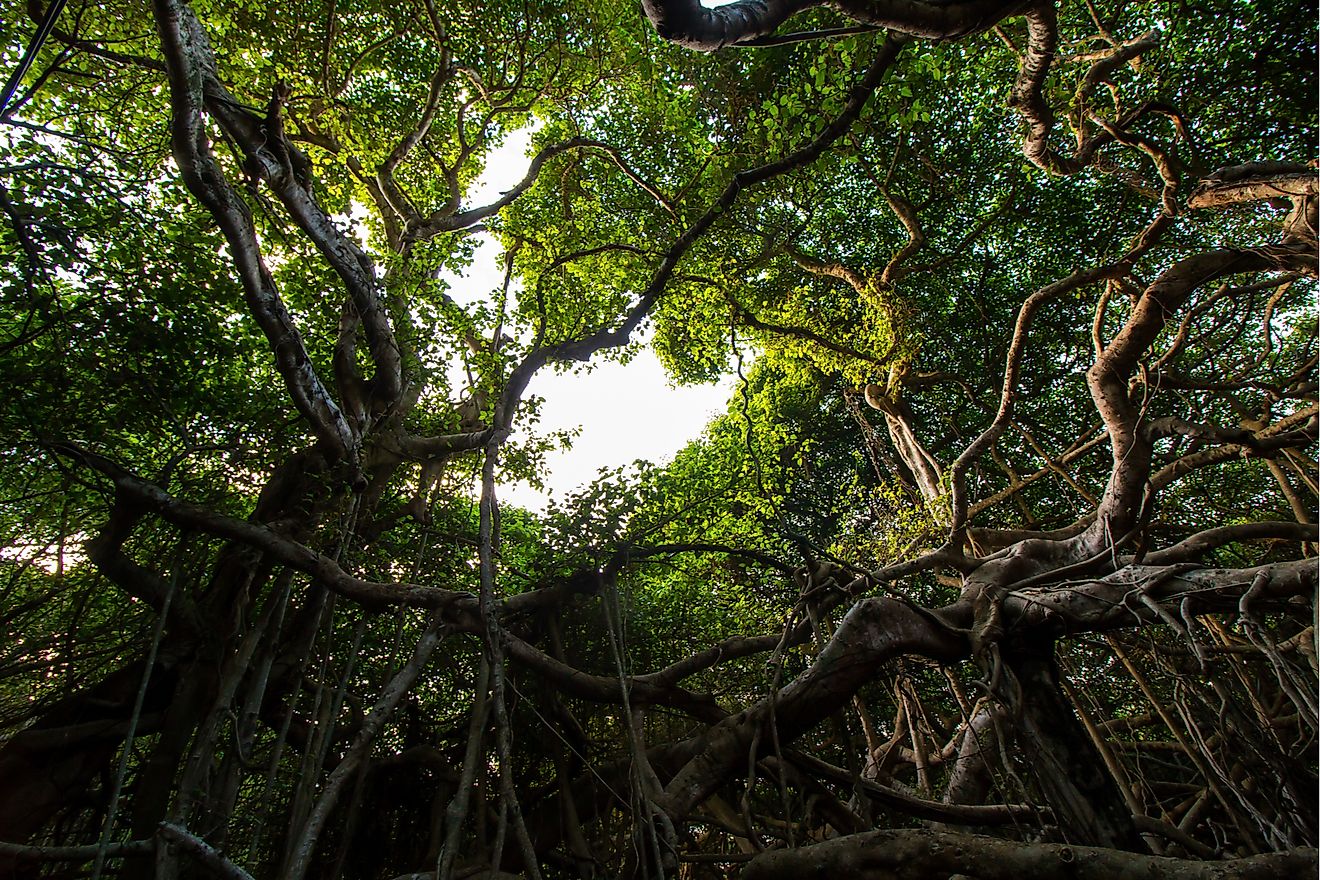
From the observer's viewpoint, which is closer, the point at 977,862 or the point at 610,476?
the point at 977,862

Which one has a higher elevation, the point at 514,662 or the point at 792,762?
the point at 514,662

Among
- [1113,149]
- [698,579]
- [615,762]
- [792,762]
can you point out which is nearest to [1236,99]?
[1113,149]

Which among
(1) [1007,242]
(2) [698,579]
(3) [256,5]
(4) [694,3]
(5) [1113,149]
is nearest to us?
(4) [694,3]

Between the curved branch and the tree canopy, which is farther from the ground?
the tree canopy

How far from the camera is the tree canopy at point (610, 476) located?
305 centimetres

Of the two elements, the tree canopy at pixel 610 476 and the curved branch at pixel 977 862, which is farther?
the tree canopy at pixel 610 476

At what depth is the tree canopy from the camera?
10.0 feet

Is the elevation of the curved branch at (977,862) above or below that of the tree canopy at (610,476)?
below

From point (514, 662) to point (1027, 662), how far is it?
3524mm

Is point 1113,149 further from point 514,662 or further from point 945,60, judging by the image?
point 514,662

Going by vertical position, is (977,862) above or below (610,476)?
below

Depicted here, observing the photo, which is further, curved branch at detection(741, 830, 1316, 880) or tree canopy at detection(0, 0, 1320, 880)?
tree canopy at detection(0, 0, 1320, 880)

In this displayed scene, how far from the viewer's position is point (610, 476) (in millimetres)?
4879

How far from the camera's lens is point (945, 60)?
5352 millimetres
